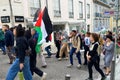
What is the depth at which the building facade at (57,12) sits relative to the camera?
16.0 metres

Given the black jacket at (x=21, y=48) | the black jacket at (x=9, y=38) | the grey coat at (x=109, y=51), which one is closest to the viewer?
the black jacket at (x=21, y=48)

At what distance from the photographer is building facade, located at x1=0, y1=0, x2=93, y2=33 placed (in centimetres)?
1595

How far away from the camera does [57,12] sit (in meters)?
22.7

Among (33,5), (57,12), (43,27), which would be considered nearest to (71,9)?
(57,12)

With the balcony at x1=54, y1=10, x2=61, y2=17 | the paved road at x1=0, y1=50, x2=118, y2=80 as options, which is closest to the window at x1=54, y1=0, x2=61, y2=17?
the balcony at x1=54, y1=10, x2=61, y2=17

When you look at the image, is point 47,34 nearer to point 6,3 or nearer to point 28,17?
point 6,3

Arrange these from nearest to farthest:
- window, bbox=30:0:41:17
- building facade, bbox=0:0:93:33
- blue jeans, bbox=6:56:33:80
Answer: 1. blue jeans, bbox=6:56:33:80
2. building facade, bbox=0:0:93:33
3. window, bbox=30:0:41:17

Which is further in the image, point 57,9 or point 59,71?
point 57,9

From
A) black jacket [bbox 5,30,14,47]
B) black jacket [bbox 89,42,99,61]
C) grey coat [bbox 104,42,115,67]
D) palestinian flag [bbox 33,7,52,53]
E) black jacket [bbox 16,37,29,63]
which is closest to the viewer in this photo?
black jacket [bbox 16,37,29,63]

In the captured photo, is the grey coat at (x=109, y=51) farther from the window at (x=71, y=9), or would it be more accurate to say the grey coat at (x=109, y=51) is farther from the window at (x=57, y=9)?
the window at (x=71, y=9)

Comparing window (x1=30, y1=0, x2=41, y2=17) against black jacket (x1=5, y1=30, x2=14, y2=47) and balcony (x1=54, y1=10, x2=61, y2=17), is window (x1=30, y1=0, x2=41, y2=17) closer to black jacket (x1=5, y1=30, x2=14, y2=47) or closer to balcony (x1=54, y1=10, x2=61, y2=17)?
balcony (x1=54, y1=10, x2=61, y2=17)

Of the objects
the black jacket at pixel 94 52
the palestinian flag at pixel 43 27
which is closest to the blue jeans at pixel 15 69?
the black jacket at pixel 94 52

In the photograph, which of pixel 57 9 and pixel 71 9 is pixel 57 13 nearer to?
pixel 57 9

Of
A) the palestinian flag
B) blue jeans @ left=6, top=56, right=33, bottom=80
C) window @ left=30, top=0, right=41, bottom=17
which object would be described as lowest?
blue jeans @ left=6, top=56, right=33, bottom=80
